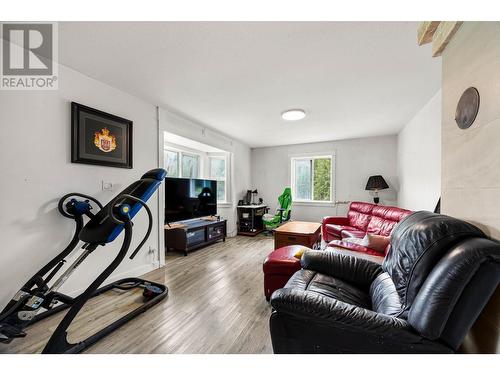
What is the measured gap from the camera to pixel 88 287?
161 centimetres

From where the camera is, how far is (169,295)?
2.24 metres

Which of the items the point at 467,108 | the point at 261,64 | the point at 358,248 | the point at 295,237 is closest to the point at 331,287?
the point at 358,248

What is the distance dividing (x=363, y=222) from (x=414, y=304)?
3089 mm

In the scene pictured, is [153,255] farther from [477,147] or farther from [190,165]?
[477,147]

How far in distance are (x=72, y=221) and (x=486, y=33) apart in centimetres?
326

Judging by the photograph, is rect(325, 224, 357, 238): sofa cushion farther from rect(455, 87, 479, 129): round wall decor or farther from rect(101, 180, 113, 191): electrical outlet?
rect(101, 180, 113, 191): electrical outlet

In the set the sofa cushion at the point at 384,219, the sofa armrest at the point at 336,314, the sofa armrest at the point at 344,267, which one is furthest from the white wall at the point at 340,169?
the sofa armrest at the point at 336,314

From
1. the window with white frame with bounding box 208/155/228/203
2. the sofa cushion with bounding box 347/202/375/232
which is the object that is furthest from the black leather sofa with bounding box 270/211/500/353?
the window with white frame with bounding box 208/155/228/203

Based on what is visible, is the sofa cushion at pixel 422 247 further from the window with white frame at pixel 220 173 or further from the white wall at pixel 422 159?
the window with white frame at pixel 220 173

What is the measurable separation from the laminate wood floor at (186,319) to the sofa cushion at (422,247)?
999 mm

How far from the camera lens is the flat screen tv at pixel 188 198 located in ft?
10.8

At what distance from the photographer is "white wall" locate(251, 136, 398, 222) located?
4.59 meters
